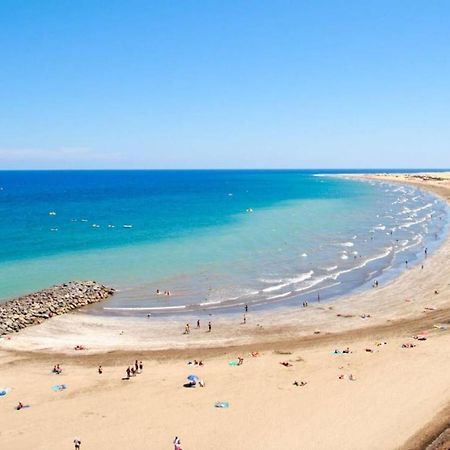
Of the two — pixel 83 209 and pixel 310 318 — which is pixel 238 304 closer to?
pixel 310 318

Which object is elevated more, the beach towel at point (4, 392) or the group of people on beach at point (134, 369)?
the group of people on beach at point (134, 369)

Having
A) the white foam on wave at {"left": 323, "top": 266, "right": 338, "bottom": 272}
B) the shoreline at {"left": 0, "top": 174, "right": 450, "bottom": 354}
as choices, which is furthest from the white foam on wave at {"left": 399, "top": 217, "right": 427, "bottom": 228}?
the shoreline at {"left": 0, "top": 174, "right": 450, "bottom": 354}

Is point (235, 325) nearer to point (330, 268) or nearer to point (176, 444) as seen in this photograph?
point (176, 444)

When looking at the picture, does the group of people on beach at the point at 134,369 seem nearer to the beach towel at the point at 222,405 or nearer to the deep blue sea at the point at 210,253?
the beach towel at the point at 222,405

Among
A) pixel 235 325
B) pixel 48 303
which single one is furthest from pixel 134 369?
pixel 48 303

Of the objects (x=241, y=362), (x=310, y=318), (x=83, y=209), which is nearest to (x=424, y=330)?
(x=310, y=318)

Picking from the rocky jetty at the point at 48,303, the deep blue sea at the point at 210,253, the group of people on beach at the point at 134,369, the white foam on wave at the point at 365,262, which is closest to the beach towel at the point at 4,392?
the group of people on beach at the point at 134,369
